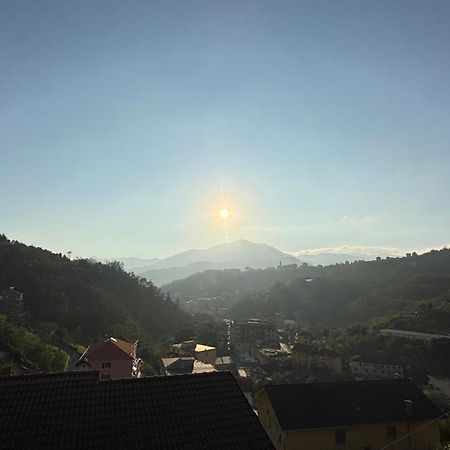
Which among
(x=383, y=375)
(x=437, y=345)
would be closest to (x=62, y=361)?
(x=383, y=375)

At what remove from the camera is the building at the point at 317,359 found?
2259 inches

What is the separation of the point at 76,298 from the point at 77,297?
51 centimetres

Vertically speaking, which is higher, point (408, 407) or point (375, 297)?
point (408, 407)

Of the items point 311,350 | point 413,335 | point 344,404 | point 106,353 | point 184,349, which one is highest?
point 106,353

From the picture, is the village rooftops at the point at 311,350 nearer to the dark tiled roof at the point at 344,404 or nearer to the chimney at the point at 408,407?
the dark tiled roof at the point at 344,404

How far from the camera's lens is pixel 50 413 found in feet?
25.7

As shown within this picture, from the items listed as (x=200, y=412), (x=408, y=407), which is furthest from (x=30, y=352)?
(x=200, y=412)

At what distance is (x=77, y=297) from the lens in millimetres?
66750

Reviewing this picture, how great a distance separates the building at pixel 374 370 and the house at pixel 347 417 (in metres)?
39.6

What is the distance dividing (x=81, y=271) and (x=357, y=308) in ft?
245

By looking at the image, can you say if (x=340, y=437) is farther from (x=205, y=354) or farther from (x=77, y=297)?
(x=77, y=297)

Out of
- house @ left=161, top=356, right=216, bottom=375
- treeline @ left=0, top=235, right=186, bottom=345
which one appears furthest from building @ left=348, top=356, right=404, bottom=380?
treeline @ left=0, top=235, right=186, bottom=345

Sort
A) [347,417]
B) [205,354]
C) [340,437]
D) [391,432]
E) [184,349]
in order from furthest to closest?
[184,349], [205,354], [391,432], [347,417], [340,437]

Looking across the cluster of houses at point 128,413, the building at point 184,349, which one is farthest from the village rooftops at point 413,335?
the cluster of houses at point 128,413
